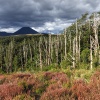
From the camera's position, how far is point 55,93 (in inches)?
215

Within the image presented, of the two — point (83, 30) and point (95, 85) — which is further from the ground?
point (83, 30)

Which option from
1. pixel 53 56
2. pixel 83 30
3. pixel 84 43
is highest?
pixel 83 30

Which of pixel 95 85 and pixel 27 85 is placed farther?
pixel 27 85

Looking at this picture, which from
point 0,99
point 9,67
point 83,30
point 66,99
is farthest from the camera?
point 9,67

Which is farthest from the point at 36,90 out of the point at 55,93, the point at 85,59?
the point at 85,59

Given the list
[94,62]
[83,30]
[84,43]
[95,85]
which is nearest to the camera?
[95,85]

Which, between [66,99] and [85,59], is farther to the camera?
[85,59]

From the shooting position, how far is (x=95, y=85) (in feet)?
20.7

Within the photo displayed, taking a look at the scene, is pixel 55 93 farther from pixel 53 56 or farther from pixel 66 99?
pixel 53 56

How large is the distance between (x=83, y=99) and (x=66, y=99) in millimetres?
513

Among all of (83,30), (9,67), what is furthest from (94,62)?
(9,67)

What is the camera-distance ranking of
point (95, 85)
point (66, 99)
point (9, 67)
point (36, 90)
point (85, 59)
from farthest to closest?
point (9, 67), point (85, 59), point (36, 90), point (95, 85), point (66, 99)

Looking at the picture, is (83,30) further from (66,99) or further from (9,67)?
(66,99)

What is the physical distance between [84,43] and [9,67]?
3212 cm
